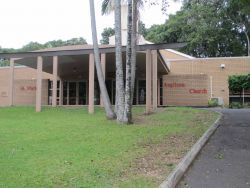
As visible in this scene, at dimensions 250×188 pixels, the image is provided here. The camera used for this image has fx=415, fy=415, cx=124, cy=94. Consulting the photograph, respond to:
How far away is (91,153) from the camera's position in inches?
351

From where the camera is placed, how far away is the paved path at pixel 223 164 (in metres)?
7.33

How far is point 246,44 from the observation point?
4691cm

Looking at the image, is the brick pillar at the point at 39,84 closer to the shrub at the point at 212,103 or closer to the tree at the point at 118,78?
the tree at the point at 118,78

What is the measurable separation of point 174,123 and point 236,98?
67.9 feet

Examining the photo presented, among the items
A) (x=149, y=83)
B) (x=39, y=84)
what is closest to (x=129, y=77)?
(x=149, y=83)

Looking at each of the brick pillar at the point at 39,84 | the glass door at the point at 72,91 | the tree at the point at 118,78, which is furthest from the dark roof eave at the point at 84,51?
the glass door at the point at 72,91

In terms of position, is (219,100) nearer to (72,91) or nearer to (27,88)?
(72,91)

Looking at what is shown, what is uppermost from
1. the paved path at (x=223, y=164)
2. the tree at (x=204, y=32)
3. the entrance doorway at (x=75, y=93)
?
the tree at (x=204, y=32)

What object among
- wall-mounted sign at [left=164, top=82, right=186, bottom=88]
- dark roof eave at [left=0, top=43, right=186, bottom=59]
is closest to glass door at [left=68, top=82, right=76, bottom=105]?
wall-mounted sign at [left=164, top=82, right=186, bottom=88]

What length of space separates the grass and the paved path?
46cm

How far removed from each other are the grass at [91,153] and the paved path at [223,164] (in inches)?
18.1

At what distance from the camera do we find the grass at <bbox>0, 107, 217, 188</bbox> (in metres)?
6.84

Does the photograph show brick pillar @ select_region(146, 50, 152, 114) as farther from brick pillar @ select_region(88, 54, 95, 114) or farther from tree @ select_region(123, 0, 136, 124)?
tree @ select_region(123, 0, 136, 124)

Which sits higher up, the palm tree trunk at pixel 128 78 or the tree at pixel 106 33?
the tree at pixel 106 33
